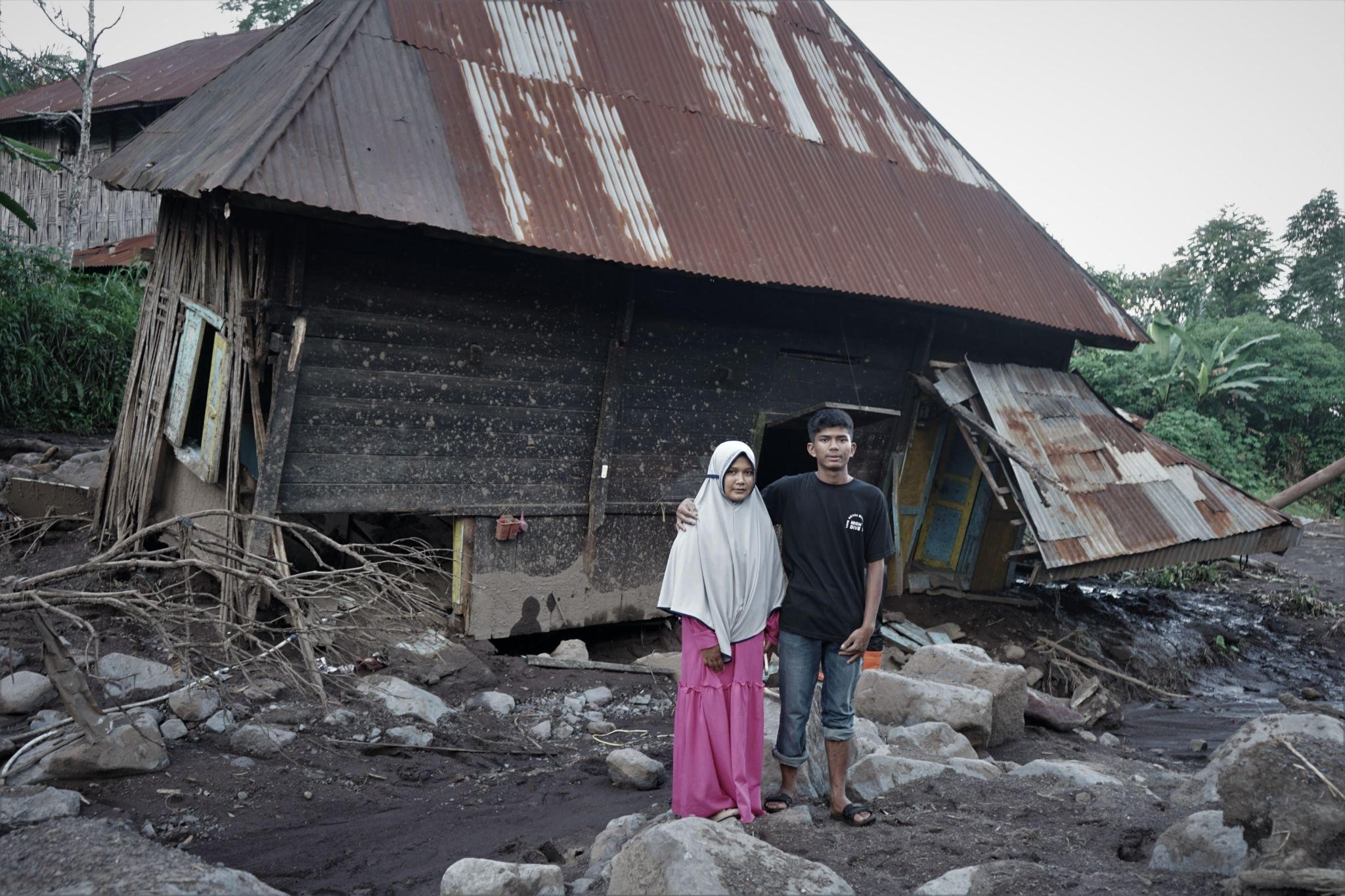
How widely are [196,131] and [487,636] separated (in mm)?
4358

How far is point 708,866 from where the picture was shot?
2.91m

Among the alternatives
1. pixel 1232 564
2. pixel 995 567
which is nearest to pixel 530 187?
pixel 995 567

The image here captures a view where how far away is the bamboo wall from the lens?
17.6 metres

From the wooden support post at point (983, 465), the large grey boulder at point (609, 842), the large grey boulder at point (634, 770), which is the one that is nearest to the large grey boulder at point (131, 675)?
the large grey boulder at point (634, 770)

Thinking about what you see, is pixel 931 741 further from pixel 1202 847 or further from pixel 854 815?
pixel 1202 847

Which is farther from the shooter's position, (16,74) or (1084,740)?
(16,74)

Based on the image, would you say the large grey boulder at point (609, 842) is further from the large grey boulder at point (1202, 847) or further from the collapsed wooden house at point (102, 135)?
the collapsed wooden house at point (102, 135)

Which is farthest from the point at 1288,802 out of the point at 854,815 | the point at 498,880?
the point at 498,880

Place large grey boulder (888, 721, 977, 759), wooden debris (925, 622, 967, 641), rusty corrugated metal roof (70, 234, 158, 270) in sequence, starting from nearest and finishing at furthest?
large grey boulder (888, 721, 977, 759)
wooden debris (925, 622, 967, 641)
rusty corrugated metal roof (70, 234, 158, 270)

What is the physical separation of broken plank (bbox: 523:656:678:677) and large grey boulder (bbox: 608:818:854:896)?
12.6ft

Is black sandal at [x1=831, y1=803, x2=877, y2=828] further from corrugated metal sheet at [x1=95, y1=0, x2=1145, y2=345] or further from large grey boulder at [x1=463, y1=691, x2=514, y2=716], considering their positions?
corrugated metal sheet at [x1=95, y1=0, x2=1145, y2=345]

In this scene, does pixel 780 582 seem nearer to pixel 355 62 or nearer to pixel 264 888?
pixel 264 888

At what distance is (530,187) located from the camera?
674cm

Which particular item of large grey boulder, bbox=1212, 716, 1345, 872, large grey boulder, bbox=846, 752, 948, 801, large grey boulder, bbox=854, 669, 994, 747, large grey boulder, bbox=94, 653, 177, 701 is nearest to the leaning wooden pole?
large grey boulder, bbox=854, 669, 994, 747
